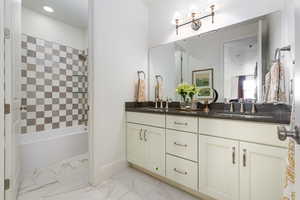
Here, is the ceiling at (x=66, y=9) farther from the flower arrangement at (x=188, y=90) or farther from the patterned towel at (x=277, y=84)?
the patterned towel at (x=277, y=84)

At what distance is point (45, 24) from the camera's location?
262 centimetres

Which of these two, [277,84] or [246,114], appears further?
[246,114]

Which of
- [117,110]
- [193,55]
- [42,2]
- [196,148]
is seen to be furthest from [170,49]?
[42,2]

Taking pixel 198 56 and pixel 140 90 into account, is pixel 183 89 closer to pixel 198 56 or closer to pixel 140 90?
pixel 198 56

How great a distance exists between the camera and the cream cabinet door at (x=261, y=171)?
3.69ft

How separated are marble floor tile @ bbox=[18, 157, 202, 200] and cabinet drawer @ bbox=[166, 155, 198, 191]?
0.15 metres

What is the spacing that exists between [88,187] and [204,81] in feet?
6.21

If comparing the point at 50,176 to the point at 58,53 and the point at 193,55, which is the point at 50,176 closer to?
the point at 58,53

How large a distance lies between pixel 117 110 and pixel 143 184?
3.20ft

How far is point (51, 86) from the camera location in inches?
104

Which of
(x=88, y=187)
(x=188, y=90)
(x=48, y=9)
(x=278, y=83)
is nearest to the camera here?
(x=278, y=83)

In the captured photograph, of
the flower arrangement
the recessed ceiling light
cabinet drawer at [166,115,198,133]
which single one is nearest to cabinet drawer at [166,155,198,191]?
cabinet drawer at [166,115,198,133]

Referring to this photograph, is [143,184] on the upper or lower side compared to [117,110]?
lower

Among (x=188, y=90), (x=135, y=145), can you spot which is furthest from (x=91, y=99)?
(x=188, y=90)
